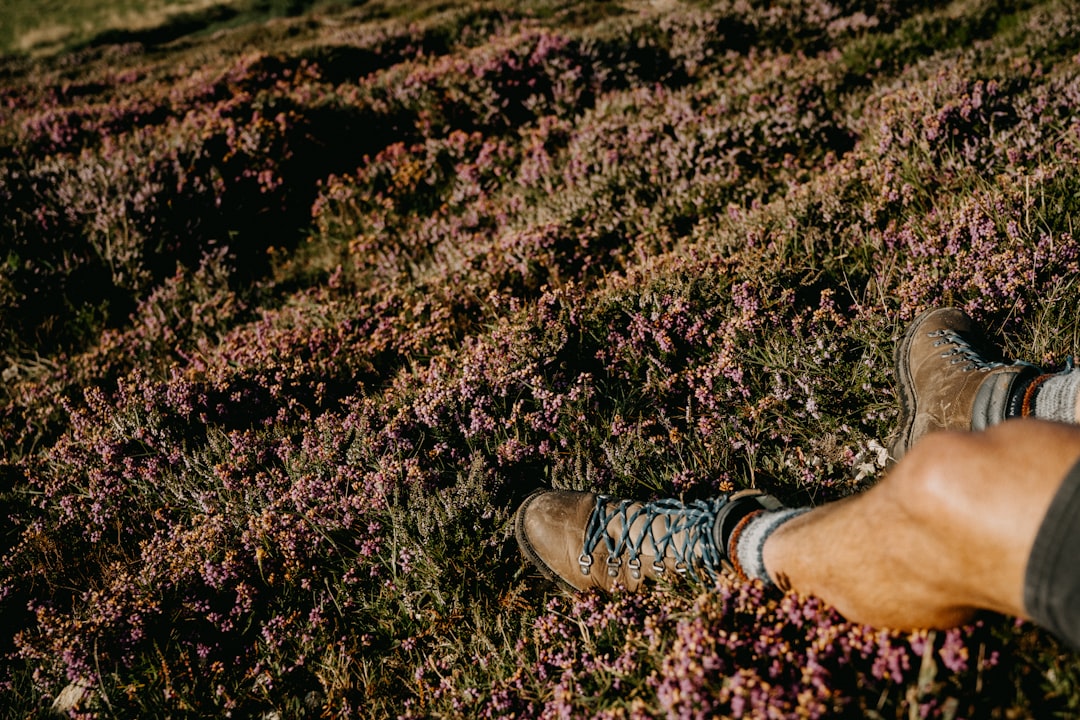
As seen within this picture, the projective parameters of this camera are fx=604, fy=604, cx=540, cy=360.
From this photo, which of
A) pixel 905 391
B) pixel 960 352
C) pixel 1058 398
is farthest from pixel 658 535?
pixel 960 352

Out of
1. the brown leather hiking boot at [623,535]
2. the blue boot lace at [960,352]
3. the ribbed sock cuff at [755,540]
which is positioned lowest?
the brown leather hiking boot at [623,535]

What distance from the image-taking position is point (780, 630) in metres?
1.86

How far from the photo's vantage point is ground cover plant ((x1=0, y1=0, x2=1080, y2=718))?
2.26m

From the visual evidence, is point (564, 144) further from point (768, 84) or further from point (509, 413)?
point (509, 413)

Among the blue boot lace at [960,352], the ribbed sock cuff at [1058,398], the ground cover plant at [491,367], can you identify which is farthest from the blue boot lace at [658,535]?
the blue boot lace at [960,352]

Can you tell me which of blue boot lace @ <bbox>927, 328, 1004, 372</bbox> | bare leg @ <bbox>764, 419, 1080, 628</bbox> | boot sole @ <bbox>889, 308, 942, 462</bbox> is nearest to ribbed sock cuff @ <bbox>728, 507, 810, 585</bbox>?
bare leg @ <bbox>764, 419, 1080, 628</bbox>

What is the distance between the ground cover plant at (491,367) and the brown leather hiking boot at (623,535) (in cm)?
12

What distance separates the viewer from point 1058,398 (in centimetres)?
221

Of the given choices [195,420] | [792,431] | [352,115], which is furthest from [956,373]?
[352,115]

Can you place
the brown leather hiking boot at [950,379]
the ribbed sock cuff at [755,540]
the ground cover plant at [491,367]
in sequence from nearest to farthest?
the ribbed sock cuff at [755,540] < the ground cover plant at [491,367] < the brown leather hiking boot at [950,379]

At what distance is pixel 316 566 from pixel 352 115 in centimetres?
633

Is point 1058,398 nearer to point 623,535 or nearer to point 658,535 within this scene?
point 658,535

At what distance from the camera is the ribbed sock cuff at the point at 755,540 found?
2.03 meters

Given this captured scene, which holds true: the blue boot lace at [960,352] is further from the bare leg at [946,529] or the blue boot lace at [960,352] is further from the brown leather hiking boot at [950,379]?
the bare leg at [946,529]
